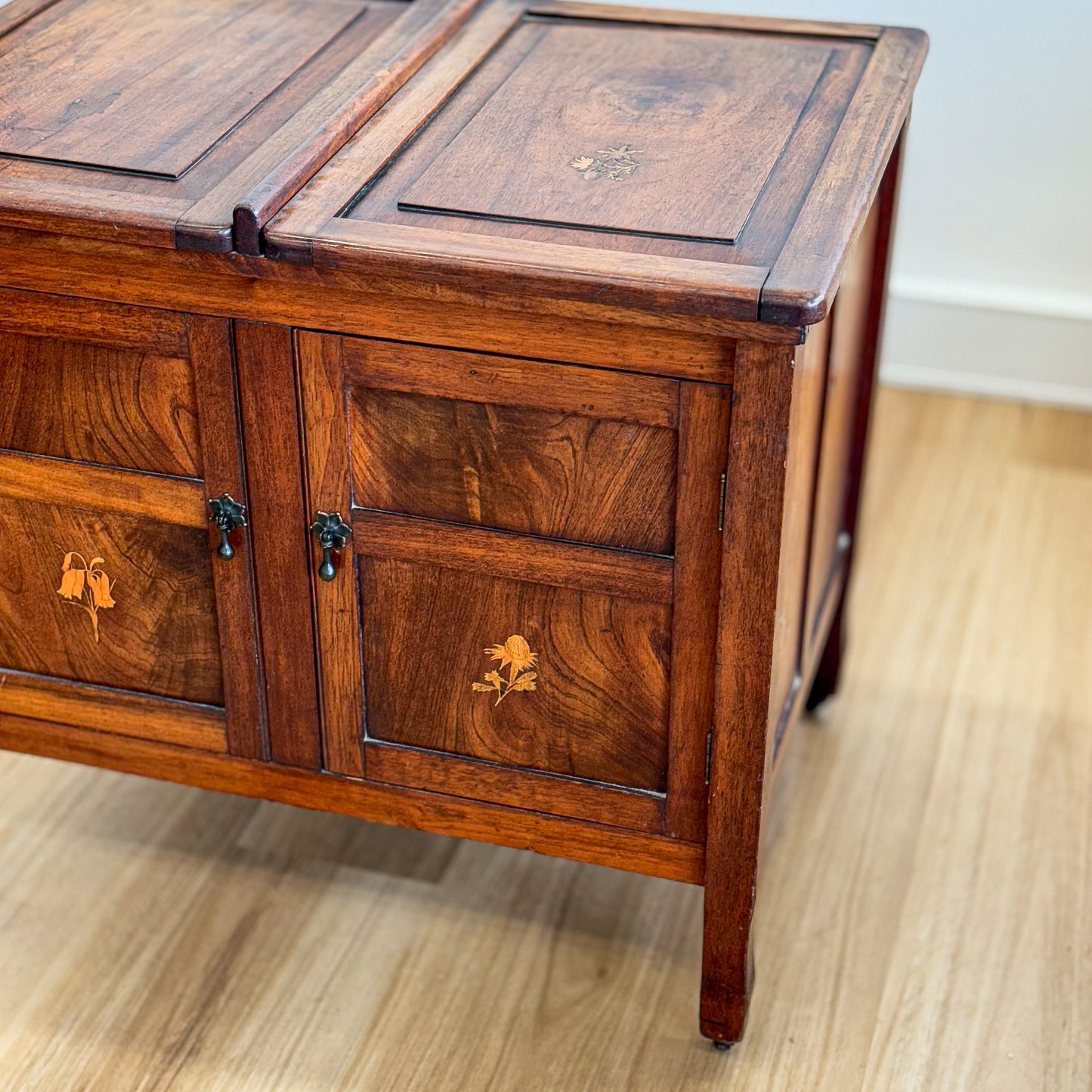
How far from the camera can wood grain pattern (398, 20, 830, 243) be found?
3.70 feet

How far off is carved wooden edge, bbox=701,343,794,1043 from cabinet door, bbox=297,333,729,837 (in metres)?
0.02

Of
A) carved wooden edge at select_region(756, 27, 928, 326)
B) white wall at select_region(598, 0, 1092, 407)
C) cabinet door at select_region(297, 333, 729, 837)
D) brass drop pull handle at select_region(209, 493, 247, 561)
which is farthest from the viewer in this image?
white wall at select_region(598, 0, 1092, 407)

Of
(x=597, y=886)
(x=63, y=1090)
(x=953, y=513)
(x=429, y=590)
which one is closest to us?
(x=429, y=590)

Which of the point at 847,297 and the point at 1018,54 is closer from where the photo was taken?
the point at 847,297

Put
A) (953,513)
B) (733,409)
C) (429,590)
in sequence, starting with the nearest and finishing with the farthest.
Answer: (733,409) → (429,590) → (953,513)

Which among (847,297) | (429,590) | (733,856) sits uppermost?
(847,297)

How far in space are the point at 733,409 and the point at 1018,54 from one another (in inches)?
53.9

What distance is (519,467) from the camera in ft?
3.75

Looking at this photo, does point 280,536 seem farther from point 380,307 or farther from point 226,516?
point 380,307

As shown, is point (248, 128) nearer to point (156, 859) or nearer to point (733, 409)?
point (733, 409)

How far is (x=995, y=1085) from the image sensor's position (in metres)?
1.36

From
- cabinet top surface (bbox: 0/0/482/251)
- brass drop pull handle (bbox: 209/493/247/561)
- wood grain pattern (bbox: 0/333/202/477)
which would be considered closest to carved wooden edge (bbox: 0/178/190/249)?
cabinet top surface (bbox: 0/0/482/251)

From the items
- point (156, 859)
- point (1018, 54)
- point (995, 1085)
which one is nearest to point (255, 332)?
point (156, 859)

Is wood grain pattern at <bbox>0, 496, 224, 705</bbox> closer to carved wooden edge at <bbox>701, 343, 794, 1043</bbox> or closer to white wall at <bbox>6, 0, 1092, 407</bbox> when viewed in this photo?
carved wooden edge at <bbox>701, 343, 794, 1043</bbox>
